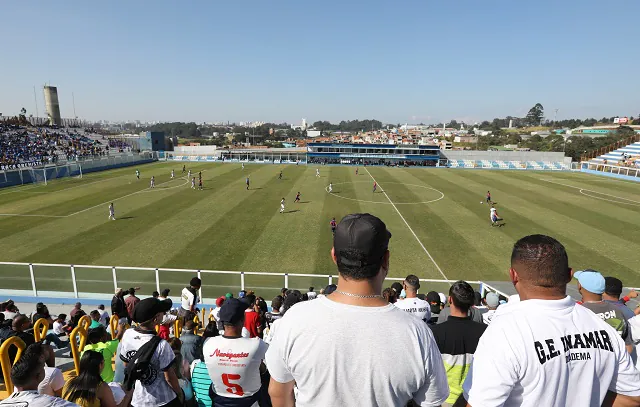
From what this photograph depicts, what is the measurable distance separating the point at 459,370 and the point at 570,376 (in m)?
1.38

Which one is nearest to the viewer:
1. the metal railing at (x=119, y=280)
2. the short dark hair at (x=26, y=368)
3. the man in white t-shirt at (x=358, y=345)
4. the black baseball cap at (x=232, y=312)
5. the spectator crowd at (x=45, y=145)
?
the man in white t-shirt at (x=358, y=345)

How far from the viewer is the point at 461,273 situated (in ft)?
53.8

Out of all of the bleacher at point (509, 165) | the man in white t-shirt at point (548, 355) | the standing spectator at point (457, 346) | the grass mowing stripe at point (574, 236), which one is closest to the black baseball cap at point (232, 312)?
the standing spectator at point (457, 346)

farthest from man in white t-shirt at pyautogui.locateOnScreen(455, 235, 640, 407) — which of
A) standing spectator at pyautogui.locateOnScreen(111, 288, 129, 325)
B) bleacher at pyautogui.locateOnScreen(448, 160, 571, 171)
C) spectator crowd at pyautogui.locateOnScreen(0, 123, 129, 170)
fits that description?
bleacher at pyautogui.locateOnScreen(448, 160, 571, 171)

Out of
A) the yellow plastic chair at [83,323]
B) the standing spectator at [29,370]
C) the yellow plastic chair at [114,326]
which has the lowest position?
the yellow plastic chair at [114,326]

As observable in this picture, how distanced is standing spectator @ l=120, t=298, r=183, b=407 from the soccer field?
8.13 metres

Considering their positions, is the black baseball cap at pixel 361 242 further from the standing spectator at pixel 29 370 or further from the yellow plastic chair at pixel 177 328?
the yellow plastic chair at pixel 177 328

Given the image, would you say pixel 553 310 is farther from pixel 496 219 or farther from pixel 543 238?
pixel 496 219

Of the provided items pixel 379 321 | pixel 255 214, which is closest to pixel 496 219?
pixel 255 214

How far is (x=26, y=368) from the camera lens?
3.06m

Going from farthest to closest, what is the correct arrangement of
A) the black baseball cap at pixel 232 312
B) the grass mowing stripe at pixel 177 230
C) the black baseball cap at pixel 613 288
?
the grass mowing stripe at pixel 177 230 → the black baseball cap at pixel 613 288 → the black baseball cap at pixel 232 312

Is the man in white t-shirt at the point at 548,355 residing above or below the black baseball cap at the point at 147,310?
above

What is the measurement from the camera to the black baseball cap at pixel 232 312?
3533 mm

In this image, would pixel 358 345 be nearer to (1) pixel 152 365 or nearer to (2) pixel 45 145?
(1) pixel 152 365
